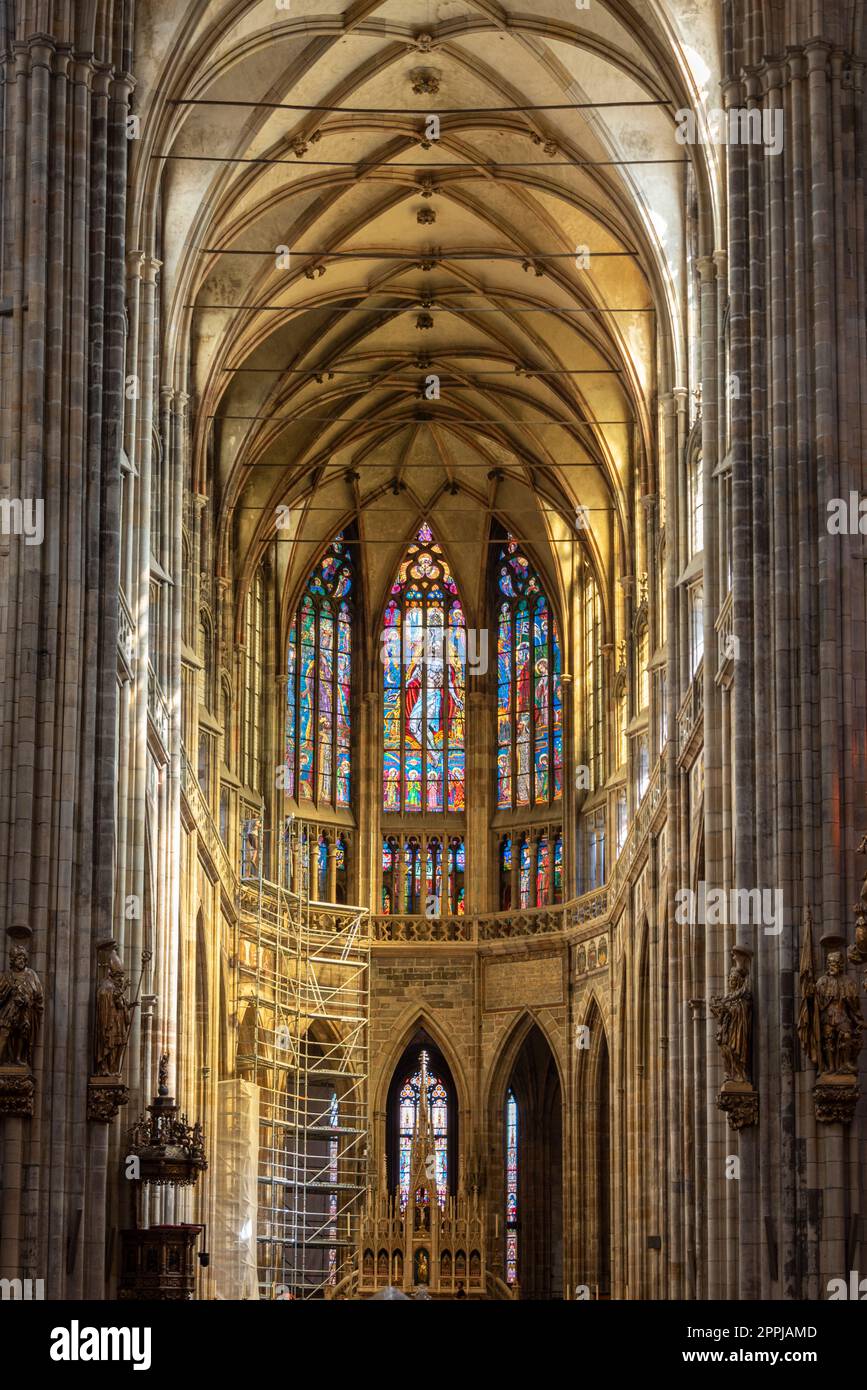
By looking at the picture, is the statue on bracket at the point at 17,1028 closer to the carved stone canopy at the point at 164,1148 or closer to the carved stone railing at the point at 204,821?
the carved stone canopy at the point at 164,1148

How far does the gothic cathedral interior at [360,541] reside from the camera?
2550 centimetres

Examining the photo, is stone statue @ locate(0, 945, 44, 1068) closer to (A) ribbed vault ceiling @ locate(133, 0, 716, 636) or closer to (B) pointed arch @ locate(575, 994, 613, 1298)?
(A) ribbed vault ceiling @ locate(133, 0, 716, 636)

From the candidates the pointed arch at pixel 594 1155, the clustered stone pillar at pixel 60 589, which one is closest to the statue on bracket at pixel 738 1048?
the clustered stone pillar at pixel 60 589

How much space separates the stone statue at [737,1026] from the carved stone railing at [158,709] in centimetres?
1083

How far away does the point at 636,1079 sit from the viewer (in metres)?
43.0

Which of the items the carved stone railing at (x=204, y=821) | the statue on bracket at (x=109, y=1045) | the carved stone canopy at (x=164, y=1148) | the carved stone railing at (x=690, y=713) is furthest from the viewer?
the carved stone railing at (x=204, y=821)

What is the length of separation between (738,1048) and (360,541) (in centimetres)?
2537

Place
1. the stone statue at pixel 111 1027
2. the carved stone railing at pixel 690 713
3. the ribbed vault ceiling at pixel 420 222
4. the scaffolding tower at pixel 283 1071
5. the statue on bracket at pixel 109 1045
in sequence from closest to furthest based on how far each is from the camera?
the statue on bracket at pixel 109 1045
the stone statue at pixel 111 1027
the carved stone railing at pixel 690 713
the ribbed vault ceiling at pixel 420 222
the scaffolding tower at pixel 283 1071

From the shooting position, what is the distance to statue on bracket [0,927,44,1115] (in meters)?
24.2

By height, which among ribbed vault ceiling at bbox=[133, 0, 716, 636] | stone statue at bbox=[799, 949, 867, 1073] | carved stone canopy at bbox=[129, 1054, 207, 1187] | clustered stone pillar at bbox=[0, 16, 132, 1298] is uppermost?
ribbed vault ceiling at bbox=[133, 0, 716, 636]

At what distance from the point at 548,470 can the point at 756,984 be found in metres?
24.6

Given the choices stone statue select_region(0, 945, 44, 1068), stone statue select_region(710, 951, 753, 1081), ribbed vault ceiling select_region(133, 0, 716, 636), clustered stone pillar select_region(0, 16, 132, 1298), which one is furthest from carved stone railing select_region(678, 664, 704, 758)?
stone statue select_region(0, 945, 44, 1068)

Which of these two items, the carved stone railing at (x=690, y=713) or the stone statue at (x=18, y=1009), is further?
the carved stone railing at (x=690, y=713)

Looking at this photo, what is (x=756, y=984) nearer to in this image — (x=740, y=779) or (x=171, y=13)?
(x=740, y=779)
